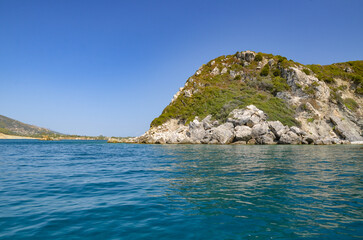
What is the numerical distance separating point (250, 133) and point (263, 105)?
18.6m

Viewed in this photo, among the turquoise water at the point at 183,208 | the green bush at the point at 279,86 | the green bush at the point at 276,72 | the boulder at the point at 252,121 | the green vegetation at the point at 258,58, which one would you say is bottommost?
the turquoise water at the point at 183,208

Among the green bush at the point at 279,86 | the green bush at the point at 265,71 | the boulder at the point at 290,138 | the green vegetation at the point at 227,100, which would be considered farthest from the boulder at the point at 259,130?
the green bush at the point at 265,71

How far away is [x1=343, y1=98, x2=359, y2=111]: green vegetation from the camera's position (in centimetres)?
7412

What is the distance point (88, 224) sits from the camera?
6301 mm

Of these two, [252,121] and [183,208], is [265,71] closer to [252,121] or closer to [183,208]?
[252,121]

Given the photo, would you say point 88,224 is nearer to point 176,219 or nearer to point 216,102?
point 176,219

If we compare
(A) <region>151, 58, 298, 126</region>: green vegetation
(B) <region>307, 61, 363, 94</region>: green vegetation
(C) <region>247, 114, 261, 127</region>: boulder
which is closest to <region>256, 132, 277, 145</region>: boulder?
(C) <region>247, 114, 261, 127</region>: boulder

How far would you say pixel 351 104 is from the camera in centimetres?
7581

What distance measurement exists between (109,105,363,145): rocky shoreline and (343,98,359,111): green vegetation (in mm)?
10837

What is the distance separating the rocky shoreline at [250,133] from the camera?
185 feet

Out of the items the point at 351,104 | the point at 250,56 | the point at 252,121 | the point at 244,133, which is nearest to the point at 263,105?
the point at 252,121

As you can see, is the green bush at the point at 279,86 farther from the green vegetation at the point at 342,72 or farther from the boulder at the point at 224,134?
the boulder at the point at 224,134

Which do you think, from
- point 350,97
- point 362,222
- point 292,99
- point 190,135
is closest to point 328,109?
point 292,99

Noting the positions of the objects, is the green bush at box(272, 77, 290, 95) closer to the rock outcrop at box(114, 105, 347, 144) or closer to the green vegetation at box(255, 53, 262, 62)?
the green vegetation at box(255, 53, 262, 62)
